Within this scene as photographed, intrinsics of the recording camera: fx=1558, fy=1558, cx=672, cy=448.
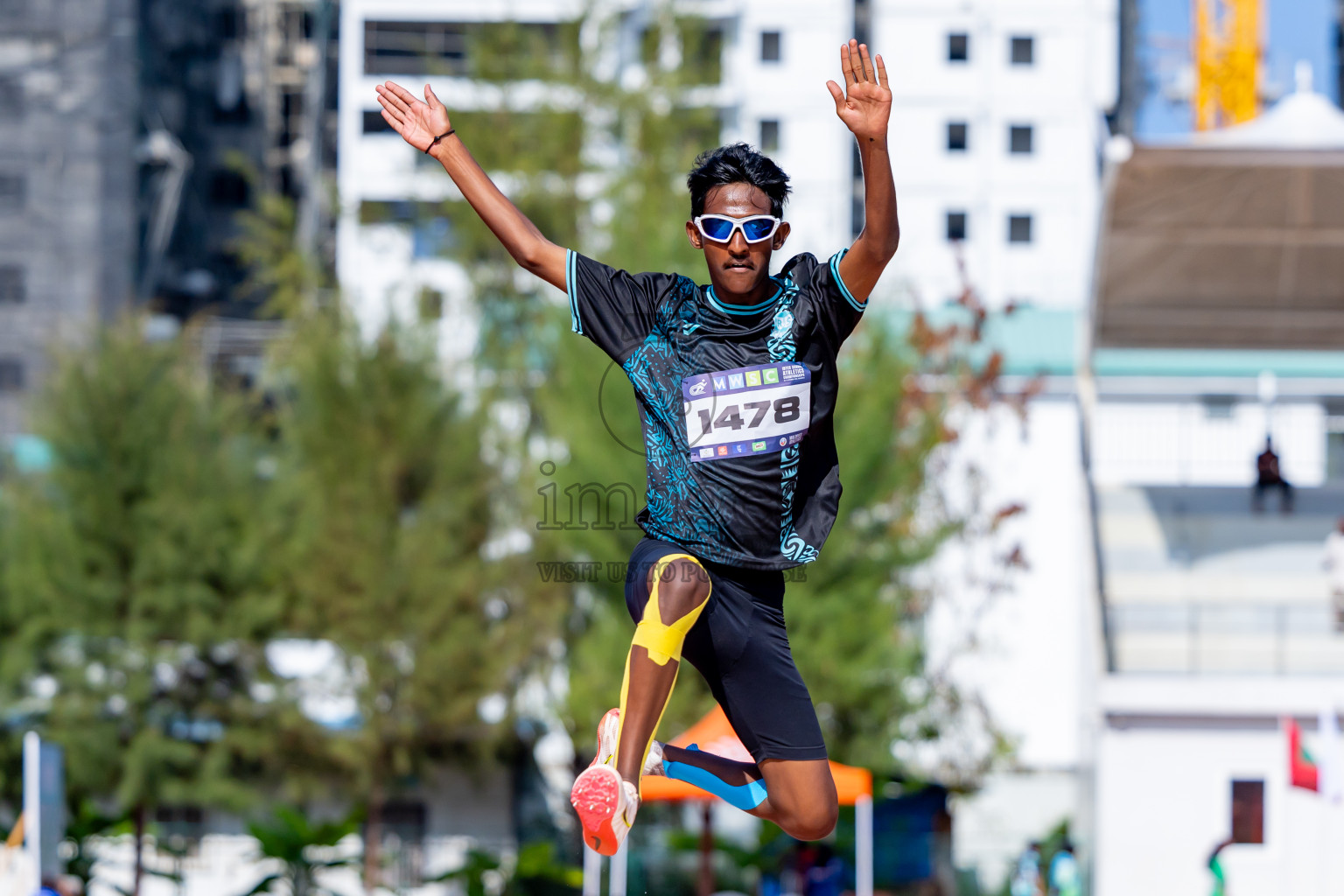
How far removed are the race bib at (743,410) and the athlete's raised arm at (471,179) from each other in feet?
1.93

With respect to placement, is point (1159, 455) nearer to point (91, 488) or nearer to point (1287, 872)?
point (1287, 872)

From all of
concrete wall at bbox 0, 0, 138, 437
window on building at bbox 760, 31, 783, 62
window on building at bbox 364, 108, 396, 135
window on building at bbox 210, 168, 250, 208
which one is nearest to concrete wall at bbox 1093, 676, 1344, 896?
window on building at bbox 760, 31, 783, 62

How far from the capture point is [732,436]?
4.56m

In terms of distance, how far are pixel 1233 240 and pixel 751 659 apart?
60.7ft

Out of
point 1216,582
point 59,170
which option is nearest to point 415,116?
point 1216,582

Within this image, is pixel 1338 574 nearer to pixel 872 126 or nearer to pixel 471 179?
pixel 872 126

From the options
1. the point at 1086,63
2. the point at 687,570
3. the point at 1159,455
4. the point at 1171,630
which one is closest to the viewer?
the point at 687,570

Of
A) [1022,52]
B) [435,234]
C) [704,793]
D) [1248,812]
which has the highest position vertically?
[1022,52]

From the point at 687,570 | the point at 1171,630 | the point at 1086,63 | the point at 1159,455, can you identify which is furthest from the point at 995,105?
the point at 687,570

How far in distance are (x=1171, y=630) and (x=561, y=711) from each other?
8559 mm

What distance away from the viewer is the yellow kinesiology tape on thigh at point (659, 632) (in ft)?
14.6

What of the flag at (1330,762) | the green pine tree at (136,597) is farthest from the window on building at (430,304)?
the flag at (1330,762)

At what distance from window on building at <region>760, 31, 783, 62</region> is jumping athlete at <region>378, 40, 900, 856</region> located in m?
45.4

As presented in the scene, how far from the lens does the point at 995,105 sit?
158ft
